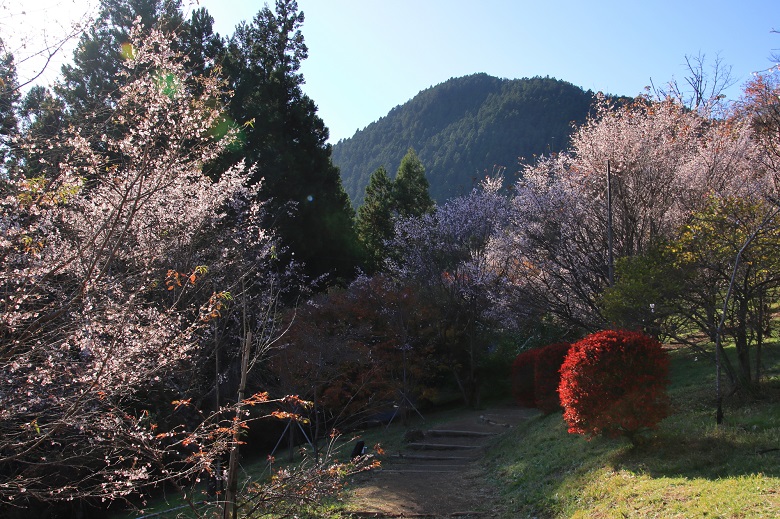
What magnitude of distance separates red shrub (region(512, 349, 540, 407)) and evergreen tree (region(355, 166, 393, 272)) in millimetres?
17048

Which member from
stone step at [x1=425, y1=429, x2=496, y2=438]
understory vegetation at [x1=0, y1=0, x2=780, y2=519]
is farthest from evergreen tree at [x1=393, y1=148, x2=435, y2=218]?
stone step at [x1=425, y1=429, x2=496, y2=438]

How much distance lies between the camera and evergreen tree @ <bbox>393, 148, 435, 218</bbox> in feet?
120

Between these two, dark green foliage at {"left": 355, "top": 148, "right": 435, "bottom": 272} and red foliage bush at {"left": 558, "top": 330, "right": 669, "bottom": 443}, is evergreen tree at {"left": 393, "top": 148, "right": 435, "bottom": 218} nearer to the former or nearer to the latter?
dark green foliage at {"left": 355, "top": 148, "right": 435, "bottom": 272}

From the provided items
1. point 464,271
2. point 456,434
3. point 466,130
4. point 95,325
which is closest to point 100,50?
point 95,325

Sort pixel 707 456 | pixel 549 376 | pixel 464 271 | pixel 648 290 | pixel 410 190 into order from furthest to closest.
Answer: pixel 410 190 → pixel 464 271 → pixel 549 376 → pixel 648 290 → pixel 707 456

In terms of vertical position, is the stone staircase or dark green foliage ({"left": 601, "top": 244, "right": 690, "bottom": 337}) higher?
dark green foliage ({"left": 601, "top": 244, "right": 690, "bottom": 337})

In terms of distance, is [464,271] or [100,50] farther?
[464,271]

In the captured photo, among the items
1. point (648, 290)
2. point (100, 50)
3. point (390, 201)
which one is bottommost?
point (648, 290)

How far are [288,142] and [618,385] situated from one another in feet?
61.1

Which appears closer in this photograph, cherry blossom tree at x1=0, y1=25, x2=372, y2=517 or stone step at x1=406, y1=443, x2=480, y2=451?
cherry blossom tree at x1=0, y1=25, x2=372, y2=517

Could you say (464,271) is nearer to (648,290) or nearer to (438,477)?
(438,477)

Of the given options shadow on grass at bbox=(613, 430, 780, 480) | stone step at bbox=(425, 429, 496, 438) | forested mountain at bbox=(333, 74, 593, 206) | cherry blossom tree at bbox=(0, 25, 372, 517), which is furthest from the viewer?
forested mountain at bbox=(333, 74, 593, 206)

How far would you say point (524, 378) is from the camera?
16328 mm

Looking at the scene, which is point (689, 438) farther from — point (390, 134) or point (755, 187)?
point (390, 134)
